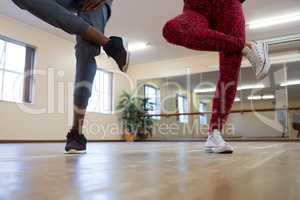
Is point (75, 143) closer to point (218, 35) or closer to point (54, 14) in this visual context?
point (54, 14)

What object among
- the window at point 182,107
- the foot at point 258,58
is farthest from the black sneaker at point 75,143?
the window at point 182,107

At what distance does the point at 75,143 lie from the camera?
1262mm

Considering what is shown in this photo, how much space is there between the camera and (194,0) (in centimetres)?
131

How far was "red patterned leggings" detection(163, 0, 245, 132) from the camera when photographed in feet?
4.03

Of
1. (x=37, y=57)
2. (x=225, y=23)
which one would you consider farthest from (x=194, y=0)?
(x=37, y=57)

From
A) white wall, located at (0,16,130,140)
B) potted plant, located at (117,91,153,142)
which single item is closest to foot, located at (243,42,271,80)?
white wall, located at (0,16,130,140)

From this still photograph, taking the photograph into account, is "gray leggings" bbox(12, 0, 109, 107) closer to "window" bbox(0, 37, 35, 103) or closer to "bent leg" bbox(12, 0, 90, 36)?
"bent leg" bbox(12, 0, 90, 36)

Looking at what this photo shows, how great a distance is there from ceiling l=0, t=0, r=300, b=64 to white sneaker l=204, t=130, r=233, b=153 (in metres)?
3.76

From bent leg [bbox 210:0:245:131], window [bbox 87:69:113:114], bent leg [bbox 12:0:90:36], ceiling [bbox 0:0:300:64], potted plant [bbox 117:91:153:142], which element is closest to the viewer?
bent leg [bbox 12:0:90:36]

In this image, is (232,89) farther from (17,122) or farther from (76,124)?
(17,122)

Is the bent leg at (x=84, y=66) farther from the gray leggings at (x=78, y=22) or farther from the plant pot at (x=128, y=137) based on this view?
the plant pot at (x=128, y=137)

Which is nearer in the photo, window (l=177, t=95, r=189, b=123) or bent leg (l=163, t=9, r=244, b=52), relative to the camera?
bent leg (l=163, t=9, r=244, b=52)

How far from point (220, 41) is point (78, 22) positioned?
553 millimetres

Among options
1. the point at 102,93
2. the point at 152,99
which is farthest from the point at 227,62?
the point at 152,99
